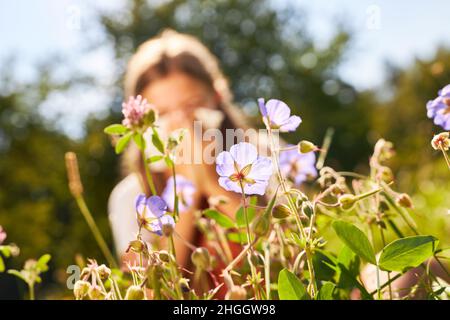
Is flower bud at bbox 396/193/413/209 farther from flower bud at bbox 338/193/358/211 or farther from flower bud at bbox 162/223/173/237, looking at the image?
flower bud at bbox 162/223/173/237

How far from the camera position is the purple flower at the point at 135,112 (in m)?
0.37

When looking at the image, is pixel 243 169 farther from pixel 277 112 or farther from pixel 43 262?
pixel 43 262

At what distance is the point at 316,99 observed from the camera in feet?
43.9

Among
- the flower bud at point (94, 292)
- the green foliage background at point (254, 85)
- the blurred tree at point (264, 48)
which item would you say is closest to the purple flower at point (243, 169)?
the flower bud at point (94, 292)

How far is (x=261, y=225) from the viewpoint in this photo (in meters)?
0.34

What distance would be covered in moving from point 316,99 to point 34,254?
849 centimetres

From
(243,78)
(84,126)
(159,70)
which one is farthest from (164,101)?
(243,78)

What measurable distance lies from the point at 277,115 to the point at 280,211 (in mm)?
77

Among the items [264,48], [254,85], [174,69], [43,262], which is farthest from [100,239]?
[264,48]

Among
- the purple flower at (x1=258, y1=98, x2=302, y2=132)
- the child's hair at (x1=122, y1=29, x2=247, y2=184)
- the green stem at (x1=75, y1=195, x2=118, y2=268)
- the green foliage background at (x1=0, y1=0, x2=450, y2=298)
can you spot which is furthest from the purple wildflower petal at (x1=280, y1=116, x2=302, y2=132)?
the green foliage background at (x1=0, y1=0, x2=450, y2=298)

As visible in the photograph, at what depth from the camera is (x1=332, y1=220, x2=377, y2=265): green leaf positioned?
353 mm

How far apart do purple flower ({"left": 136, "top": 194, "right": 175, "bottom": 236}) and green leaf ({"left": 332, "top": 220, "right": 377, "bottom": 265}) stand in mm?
113

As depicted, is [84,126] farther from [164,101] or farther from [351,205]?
[351,205]

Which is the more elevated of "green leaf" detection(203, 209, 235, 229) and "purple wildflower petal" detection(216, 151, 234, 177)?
"purple wildflower petal" detection(216, 151, 234, 177)
